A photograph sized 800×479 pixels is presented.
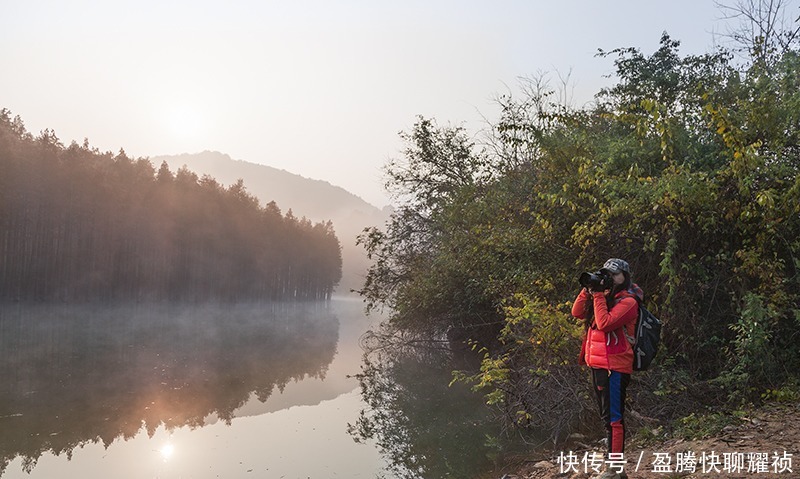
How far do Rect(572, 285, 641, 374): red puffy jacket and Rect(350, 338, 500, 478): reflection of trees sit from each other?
349 cm

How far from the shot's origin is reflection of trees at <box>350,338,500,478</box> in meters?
8.88

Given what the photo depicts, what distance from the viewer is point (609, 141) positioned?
430 inches

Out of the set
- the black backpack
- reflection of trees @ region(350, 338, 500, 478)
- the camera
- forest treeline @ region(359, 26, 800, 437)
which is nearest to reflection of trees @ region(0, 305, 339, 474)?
reflection of trees @ region(350, 338, 500, 478)

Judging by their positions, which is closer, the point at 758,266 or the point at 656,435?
the point at 656,435

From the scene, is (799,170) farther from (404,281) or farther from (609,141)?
(404,281)

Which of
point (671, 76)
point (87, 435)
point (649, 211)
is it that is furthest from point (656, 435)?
point (671, 76)

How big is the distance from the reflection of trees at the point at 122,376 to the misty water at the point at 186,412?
4 cm

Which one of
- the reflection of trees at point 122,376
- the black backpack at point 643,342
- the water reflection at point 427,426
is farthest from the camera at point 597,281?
the reflection of trees at point 122,376

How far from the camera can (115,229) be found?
50.1 meters

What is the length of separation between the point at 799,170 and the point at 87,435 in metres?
12.7

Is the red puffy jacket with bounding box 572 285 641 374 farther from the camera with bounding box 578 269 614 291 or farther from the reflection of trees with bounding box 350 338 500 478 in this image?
the reflection of trees with bounding box 350 338 500 478

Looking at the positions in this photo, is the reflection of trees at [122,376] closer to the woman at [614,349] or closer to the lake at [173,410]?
the lake at [173,410]

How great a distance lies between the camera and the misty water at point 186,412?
8945 millimetres

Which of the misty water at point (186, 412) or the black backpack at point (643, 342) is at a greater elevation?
the black backpack at point (643, 342)
